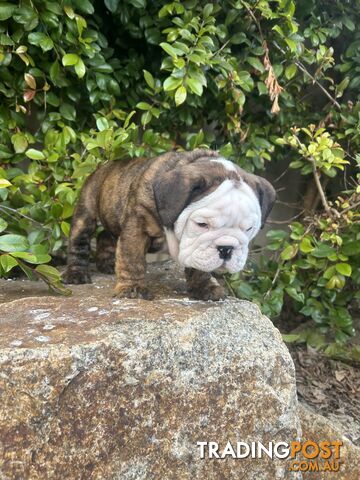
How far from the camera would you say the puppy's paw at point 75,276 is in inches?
146

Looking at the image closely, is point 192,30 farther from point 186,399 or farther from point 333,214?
point 186,399

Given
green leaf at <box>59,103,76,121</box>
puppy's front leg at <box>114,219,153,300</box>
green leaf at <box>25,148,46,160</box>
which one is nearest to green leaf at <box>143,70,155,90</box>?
green leaf at <box>59,103,76,121</box>

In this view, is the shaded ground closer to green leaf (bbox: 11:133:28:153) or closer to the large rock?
the large rock

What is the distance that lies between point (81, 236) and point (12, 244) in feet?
3.51

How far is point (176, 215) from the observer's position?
2.74 metres

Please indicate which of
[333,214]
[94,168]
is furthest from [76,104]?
[333,214]

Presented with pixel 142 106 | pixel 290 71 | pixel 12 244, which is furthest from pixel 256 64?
pixel 12 244

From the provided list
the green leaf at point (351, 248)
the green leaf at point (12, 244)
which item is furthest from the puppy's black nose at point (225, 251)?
the green leaf at point (351, 248)

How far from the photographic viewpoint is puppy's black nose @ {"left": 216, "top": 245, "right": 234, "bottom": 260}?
8.81 feet

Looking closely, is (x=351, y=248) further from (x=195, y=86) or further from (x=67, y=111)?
(x=67, y=111)

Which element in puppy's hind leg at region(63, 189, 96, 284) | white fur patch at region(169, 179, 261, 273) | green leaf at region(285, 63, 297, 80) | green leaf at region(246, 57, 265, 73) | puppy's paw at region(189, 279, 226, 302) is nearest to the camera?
white fur patch at region(169, 179, 261, 273)

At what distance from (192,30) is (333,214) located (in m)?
1.82

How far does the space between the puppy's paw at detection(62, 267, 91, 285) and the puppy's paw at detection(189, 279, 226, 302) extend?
916 mm

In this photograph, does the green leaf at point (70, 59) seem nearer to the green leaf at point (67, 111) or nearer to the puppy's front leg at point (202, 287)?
the green leaf at point (67, 111)
